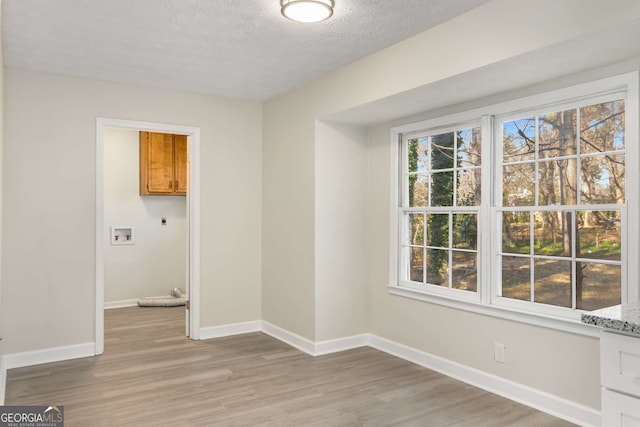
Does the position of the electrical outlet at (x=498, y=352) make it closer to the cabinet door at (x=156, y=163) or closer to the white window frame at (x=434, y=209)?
the white window frame at (x=434, y=209)

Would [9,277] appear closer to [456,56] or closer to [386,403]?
[386,403]

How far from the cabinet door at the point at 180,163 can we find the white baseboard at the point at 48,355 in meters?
2.77

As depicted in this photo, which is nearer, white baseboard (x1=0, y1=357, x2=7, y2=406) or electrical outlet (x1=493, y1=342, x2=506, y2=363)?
white baseboard (x1=0, y1=357, x2=7, y2=406)

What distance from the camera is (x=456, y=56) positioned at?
2.85m

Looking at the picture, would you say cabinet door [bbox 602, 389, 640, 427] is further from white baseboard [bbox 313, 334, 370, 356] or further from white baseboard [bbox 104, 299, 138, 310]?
white baseboard [bbox 104, 299, 138, 310]

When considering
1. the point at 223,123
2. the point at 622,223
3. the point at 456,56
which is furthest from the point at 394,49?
the point at 223,123

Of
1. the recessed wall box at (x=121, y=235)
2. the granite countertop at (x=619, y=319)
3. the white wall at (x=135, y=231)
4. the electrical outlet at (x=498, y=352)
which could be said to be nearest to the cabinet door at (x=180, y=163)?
the white wall at (x=135, y=231)

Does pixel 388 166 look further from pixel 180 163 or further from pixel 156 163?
pixel 156 163

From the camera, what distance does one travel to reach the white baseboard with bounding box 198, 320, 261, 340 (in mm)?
4711

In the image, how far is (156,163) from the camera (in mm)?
6328

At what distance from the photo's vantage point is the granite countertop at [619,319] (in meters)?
1.69

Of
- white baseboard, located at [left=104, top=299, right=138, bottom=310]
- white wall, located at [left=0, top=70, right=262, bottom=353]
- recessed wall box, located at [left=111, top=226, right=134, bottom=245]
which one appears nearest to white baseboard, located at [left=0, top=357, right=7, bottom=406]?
white wall, located at [left=0, top=70, right=262, bottom=353]

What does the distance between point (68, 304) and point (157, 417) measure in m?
1.65

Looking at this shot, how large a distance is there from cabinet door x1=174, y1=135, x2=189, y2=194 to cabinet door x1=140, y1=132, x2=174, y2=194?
0.06 m
